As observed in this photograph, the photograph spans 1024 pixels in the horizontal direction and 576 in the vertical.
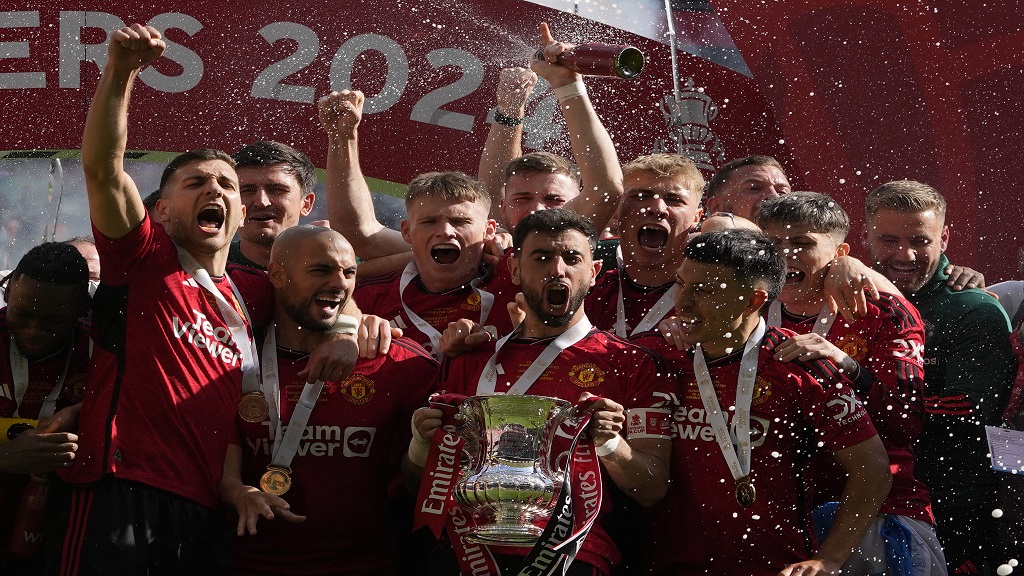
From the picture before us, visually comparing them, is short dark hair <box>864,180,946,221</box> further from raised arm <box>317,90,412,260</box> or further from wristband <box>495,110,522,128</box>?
raised arm <box>317,90,412,260</box>

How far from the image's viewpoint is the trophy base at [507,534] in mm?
2982

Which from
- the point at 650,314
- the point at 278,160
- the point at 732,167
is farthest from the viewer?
the point at 732,167

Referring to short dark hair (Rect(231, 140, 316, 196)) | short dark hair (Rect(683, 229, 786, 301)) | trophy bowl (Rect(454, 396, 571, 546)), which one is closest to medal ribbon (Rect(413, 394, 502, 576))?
trophy bowl (Rect(454, 396, 571, 546))

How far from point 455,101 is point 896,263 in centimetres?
308

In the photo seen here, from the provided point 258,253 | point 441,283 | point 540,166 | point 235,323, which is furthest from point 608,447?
point 258,253

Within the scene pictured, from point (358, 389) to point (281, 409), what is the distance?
0.86 ft

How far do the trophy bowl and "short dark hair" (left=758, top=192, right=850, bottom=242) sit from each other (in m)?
1.63

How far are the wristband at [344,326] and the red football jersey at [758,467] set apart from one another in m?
1.12

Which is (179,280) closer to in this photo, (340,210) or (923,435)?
Answer: (340,210)

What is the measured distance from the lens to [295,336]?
12.9 feet

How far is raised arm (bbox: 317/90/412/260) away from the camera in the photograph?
5.04 meters

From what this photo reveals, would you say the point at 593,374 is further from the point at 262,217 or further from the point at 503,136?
the point at 503,136

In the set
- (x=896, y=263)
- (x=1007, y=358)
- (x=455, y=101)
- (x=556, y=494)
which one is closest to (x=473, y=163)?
(x=455, y=101)

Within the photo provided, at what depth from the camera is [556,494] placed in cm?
312
